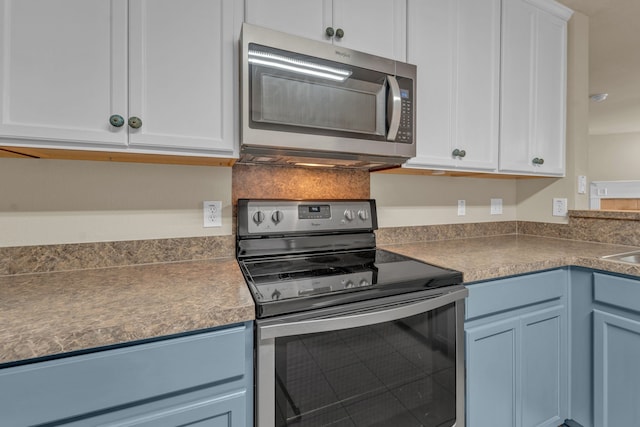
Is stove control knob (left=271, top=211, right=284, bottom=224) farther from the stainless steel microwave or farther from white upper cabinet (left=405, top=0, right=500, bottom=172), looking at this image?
white upper cabinet (left=405, top=0, right=500, bottom=172)

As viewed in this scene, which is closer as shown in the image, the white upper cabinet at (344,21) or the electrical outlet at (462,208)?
the white upper cabinet at (344,21)

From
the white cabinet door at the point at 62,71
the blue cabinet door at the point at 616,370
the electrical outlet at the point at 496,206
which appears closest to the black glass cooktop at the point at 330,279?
the white cabinet door at the point at 62,71

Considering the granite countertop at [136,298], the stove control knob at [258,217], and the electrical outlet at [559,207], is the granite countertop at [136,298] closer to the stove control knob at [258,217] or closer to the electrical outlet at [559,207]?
the stove control knob at [258,217]

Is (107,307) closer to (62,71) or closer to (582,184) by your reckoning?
(62,71)

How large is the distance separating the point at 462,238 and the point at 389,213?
600 millimetres

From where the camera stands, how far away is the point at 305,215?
151 centimetres

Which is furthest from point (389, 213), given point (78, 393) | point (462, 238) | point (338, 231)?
point (78, 393)

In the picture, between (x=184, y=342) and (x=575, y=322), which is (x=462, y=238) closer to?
(x=575, y=322)

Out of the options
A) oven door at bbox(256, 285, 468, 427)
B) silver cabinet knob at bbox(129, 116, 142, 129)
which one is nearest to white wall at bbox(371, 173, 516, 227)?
oven door at bbox(256, 285, 468, 427)

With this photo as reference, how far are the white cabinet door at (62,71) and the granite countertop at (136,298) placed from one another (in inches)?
18.1

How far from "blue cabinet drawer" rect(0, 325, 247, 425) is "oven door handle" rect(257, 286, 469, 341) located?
3.6 inches

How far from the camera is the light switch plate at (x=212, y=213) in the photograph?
55.9 inches

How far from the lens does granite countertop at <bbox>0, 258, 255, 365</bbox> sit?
670 millimetres

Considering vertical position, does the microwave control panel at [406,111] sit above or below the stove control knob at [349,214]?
above
